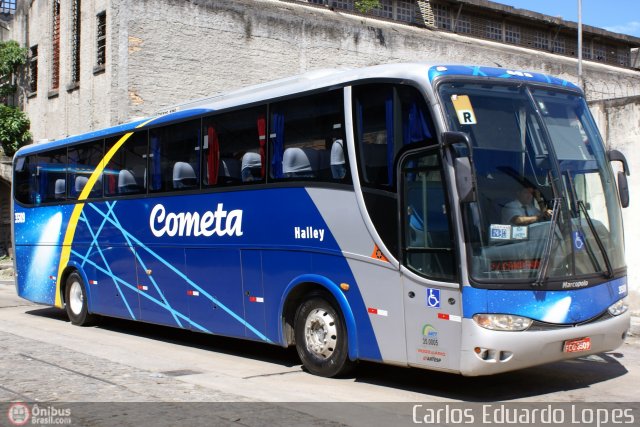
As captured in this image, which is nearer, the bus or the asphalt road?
the bus

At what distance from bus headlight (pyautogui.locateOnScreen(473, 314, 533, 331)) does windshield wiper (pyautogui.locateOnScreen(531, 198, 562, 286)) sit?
0.39 meters

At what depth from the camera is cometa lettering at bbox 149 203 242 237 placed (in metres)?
10.3

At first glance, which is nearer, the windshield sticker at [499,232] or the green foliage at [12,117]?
the windshield sticker at [499,232]

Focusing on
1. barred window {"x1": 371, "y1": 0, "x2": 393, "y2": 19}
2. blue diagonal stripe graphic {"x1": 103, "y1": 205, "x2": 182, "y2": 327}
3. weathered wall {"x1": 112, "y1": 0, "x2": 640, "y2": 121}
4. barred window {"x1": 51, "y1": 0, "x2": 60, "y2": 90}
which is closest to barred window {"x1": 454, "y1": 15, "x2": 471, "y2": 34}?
weathered wall {"x1": 112, "y1": 0, "x2": 640, "y2": 121}

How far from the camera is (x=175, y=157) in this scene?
452 inches

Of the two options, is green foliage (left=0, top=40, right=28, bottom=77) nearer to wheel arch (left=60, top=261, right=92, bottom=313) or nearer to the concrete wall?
the concrete wall

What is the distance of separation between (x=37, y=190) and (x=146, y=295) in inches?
178

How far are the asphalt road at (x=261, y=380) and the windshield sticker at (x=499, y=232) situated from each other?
171cm

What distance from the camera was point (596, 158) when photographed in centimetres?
845

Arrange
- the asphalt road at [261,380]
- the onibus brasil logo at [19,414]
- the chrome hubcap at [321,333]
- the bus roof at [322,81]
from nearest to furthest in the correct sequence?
1. the onibus brasil logo at [19,414]
2. the asphalt road at [261,380]
3. the bus roof at [322,81]
4. the chrome hubcap at [321,333]

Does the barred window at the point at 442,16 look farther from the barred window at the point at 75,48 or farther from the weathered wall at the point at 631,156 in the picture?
the weathered wall at the point at 631,156

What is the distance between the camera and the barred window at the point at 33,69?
26.2 metres

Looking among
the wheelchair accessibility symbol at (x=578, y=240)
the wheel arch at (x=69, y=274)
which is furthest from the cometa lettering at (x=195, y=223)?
the wheelchair accessibility symbol at (x=578, y=240)

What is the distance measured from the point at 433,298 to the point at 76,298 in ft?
29.7
